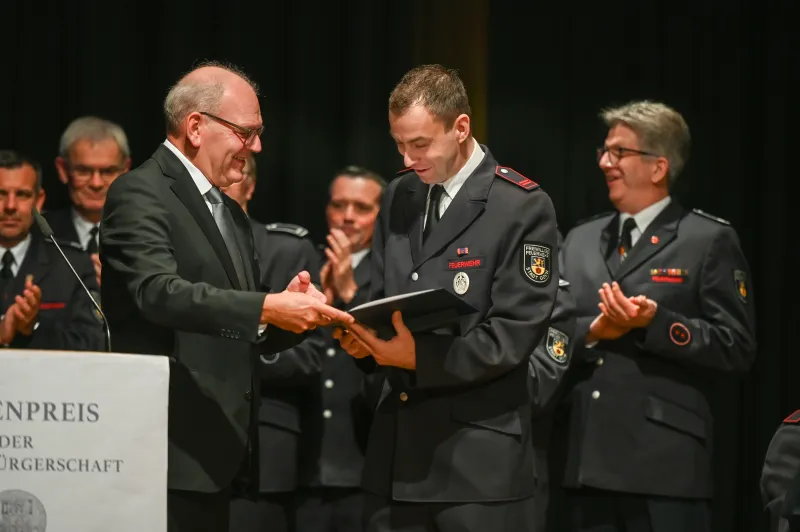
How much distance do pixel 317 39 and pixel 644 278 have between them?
1.90m

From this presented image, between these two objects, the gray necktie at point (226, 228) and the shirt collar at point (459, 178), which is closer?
the gray necktie at point (226, 228)

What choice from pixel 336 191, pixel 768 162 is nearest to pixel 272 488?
pixel 336 191

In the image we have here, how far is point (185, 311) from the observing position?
8.39 feet

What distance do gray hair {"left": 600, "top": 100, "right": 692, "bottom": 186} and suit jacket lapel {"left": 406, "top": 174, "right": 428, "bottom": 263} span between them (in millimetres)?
1388

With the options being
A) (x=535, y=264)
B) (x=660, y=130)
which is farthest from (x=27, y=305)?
(x=660, y=130)

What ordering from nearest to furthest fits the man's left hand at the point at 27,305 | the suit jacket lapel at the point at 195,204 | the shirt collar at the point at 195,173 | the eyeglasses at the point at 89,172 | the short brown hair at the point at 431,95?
the suit jacket lapel at the point at 195,204 < the shirt collar at the point at 195,173 < the short brown hair at the point at 431,95 < the man's left hand at the point at 27,305 < the eyeglasses at the point at 89,172

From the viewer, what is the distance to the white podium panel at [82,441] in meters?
2.35

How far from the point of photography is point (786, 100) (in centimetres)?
482

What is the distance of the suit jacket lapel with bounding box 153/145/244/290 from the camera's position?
109 inches

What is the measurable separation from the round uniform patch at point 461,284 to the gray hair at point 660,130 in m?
1.55

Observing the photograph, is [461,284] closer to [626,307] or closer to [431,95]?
[431,95]

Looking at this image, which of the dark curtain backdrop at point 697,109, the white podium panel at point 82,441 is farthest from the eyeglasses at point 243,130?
the dark curtain backdrop at point 697,109

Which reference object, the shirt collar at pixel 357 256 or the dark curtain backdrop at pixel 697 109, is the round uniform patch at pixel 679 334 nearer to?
the dark curtain backdrop at pixel 697 109

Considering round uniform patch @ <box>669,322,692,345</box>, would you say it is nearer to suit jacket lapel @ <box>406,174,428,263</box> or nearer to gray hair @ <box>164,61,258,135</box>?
suit jacket lapel @ <box>406,174,428,263</box>
